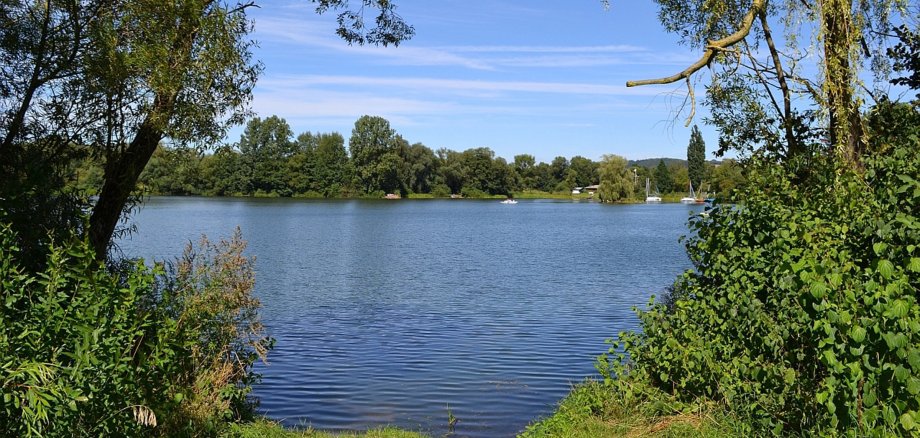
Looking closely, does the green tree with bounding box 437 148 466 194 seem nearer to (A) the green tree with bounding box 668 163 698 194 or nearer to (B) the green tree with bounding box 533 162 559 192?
(B) the green tree with bounding box 533 162 559 192

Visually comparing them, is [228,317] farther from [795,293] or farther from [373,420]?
[795,293]

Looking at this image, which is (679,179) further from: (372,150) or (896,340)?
(896,340)

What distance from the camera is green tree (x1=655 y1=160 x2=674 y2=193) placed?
168250mm

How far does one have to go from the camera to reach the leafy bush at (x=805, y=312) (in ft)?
15.5

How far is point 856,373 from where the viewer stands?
473 centimetres

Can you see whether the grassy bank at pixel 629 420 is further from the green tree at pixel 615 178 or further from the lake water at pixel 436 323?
Answer: the green tree at pixel 615 178

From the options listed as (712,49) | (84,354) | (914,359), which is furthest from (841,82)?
(84,354)

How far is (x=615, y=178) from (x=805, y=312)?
397 ft

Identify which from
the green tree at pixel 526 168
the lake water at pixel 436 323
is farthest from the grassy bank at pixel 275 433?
the green tree at pixel 526 168

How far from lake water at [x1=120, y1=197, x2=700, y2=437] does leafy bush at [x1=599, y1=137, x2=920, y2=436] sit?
10.7 feet

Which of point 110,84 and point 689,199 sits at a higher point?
point 110,84

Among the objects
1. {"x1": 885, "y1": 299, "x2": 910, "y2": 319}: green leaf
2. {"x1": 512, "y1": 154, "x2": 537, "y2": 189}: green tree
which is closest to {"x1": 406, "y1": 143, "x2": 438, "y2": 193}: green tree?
{"x1": 512, "y1": 154, "x2": 537, "y2": 189}: green tree

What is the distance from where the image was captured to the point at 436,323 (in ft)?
62.4

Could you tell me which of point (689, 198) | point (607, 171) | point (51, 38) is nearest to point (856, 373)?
point (51, 38)
